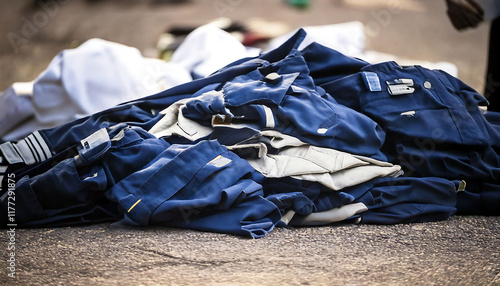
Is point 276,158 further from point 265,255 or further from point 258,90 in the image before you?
point 265,255

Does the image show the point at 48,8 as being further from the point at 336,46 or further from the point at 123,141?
the point at 123,141

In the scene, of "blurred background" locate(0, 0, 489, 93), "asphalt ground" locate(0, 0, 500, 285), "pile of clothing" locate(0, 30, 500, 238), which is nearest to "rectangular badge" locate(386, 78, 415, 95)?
"pile of clothing" locate(0, 30, 500, 238)

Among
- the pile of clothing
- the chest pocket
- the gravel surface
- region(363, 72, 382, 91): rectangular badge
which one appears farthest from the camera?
region(363, 72, 382, 91): rectangular badge

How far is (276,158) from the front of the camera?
1.81m

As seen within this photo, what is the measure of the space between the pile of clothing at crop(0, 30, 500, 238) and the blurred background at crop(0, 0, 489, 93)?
9.04 ft

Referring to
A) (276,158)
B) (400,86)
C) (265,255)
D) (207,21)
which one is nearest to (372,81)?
(400,86)

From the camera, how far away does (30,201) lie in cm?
177

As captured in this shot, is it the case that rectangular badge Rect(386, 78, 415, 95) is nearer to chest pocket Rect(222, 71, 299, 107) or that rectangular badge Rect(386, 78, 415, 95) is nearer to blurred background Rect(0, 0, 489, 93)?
chest pocket Rect(222, 71, 299, 107)

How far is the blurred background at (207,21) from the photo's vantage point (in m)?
5.26

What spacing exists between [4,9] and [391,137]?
22.3 feet

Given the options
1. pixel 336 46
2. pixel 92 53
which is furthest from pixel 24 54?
pixel 336 46

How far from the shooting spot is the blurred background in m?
5.26

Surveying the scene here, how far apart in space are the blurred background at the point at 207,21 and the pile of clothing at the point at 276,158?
276 centimetres

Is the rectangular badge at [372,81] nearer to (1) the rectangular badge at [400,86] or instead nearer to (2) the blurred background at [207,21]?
(1) the rectangular badge at [400,86]
